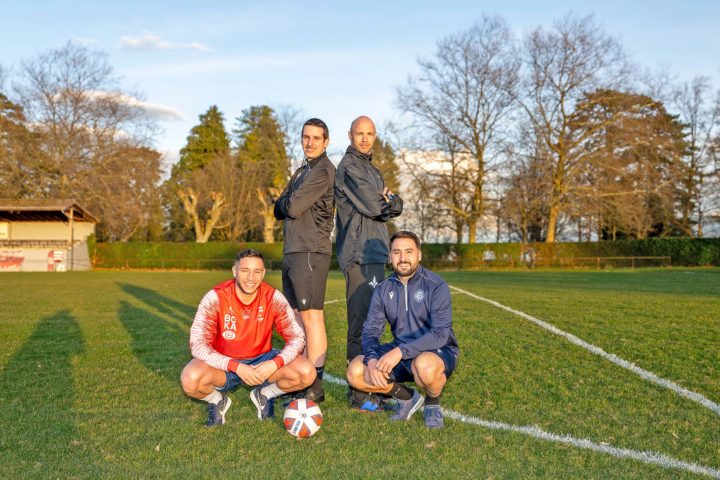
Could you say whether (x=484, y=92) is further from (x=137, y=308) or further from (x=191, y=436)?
(x=191, y=436)

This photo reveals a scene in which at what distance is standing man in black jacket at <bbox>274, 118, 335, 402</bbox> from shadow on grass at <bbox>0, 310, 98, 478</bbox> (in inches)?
67.7

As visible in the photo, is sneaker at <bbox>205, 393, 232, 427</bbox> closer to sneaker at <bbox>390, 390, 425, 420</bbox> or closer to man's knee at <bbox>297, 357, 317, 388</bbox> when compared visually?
man's knee at <bbox>297, 357, 317, 388</bbox>

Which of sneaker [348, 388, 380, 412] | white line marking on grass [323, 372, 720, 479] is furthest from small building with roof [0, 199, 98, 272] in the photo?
white line marking on grass [323, 372, 720, 479]

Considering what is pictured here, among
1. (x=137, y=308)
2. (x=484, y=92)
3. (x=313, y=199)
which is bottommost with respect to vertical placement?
(x=137, y=308)

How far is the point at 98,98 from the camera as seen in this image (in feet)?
125

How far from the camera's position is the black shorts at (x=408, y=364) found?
13.6 feet

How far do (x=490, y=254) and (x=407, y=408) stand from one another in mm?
32977

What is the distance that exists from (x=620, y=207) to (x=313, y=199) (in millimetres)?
32506

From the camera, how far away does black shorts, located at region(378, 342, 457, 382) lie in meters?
4.16

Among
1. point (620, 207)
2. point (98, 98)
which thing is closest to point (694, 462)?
point (620, 207)

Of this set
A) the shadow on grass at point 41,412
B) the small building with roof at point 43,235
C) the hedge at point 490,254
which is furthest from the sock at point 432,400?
the small building with roof at point 43,235

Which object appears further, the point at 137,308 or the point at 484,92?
the point at 484,92

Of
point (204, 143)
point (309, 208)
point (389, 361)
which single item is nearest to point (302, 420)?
point (389, 361)

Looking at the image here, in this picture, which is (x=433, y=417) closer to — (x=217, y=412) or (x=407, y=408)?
(x=407, y=408)
